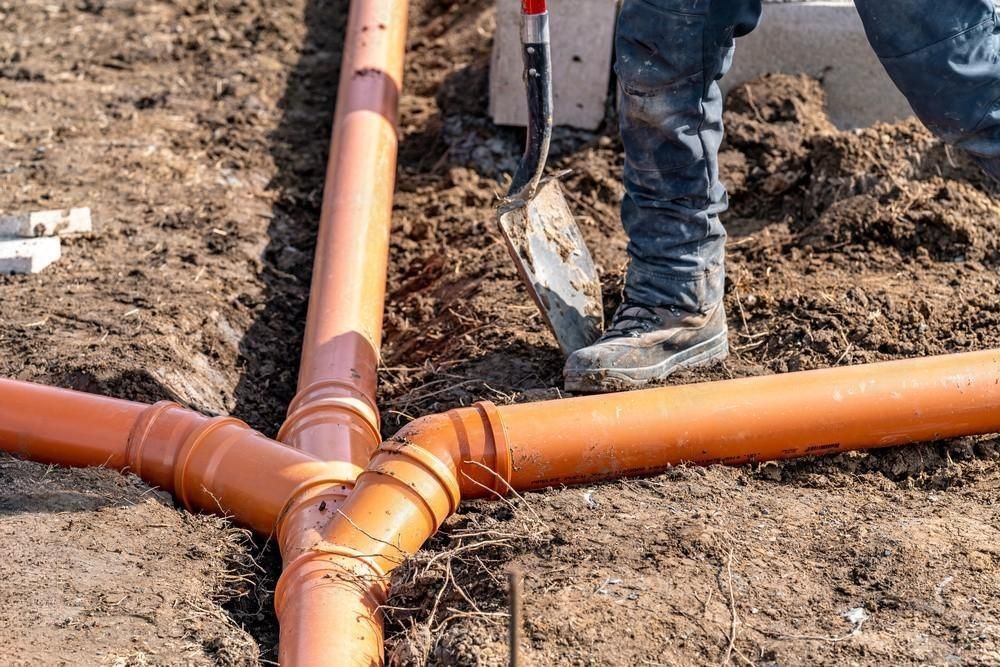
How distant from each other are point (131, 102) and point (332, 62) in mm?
1096

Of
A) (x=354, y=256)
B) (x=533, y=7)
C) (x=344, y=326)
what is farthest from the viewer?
(x=354, y=256)

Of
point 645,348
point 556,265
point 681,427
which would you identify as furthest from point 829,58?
point 681,427

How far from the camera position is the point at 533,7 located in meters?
3.09

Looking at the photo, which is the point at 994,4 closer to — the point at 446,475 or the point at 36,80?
the point at 446,475

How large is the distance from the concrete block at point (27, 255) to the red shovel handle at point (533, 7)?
1.91 metres

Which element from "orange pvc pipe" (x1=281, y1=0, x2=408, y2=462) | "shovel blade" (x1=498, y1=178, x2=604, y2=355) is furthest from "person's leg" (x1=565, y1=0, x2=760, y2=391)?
"orange pvc pipe" (x1=281, y1=0, x2=408, y2=462)

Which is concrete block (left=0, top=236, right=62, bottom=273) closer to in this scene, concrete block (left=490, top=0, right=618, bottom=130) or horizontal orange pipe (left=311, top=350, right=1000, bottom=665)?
horizontal orange pipe (left=311, top=350, right=1000, bottom=665)

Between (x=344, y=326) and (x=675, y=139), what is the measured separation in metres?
1.11

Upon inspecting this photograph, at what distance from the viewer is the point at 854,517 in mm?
2773

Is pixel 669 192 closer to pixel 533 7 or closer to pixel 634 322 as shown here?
pixel 634 322

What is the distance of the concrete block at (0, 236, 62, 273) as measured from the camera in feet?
12.8

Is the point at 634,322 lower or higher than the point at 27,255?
lower

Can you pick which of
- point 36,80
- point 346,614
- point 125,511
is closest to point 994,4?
point 346,614

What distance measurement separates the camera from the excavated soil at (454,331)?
7.97 ft
